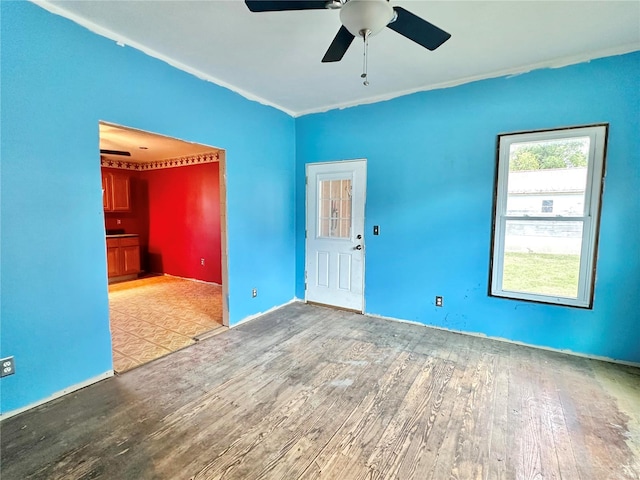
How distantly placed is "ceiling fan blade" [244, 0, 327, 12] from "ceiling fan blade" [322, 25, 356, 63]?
0.25 meters

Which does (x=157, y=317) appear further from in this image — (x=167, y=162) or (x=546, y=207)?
(x=546, y=207)

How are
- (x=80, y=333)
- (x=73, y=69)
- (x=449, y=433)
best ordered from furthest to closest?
(x=80, y=333) < (x=73, y=69) < (x=449, y=433)

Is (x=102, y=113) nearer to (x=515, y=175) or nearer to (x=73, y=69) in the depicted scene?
(x=73, y=69)

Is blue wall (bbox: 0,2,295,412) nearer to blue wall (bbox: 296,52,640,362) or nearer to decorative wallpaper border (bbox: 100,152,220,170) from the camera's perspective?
blue wall (bbox: 296,52,640,362)

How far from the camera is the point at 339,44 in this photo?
75.4 inches

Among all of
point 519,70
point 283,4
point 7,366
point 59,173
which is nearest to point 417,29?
point 283,4

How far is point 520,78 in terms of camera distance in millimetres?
2951

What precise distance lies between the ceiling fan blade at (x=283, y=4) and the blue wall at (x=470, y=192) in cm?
226

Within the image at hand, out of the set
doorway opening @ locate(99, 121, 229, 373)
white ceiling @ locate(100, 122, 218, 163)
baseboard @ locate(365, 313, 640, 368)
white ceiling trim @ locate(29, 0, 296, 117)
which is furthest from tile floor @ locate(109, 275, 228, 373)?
white ceiling trim @ locate(29, 0, 296, 117)

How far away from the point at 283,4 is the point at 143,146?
4.34 metres

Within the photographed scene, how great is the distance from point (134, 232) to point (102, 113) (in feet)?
16.3

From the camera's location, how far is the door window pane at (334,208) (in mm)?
4059

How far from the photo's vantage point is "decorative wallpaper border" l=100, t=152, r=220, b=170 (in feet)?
18.2

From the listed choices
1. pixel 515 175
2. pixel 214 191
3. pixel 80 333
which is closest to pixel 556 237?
pixel 515 175
